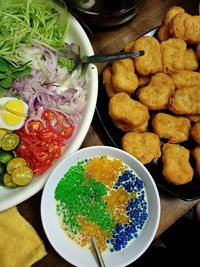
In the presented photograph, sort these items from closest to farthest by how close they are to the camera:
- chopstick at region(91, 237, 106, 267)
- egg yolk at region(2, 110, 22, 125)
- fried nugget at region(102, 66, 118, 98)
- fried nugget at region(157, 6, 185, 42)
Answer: chopstick at region(91, 237, 106, 267) < egg yolk at region(2, 110, 22, 125) < fried nugget at region(102, 66, 118, 98) < fried nugget at region(157, 6, 185, 42)

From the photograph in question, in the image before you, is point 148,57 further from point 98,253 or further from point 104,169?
point 98,253

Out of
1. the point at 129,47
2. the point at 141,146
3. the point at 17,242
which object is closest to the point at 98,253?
the point at 17,242

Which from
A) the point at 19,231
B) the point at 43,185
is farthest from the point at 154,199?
the point at 19,231

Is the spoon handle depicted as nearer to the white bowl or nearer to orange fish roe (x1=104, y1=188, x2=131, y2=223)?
the white bowl

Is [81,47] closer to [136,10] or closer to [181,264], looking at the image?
[136,10]

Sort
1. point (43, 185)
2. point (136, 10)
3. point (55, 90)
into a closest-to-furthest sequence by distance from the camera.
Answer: point (43, 185), point (55, 90), point (136, 10)

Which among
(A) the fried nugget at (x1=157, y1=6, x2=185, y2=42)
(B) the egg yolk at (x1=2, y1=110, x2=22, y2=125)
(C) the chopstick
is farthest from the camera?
(A) the fried nugget at (x1=157, y1=6, x2=185, y2=42)

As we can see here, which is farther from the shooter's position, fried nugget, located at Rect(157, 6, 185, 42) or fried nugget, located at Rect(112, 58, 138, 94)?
fried nugget, located at Rect(157, 6, 185, 42)

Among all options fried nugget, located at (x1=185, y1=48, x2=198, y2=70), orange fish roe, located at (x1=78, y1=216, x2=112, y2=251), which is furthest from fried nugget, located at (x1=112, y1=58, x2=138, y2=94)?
orange fish roe, located at (x1=78, y1=216, x2=112, y2=251)
